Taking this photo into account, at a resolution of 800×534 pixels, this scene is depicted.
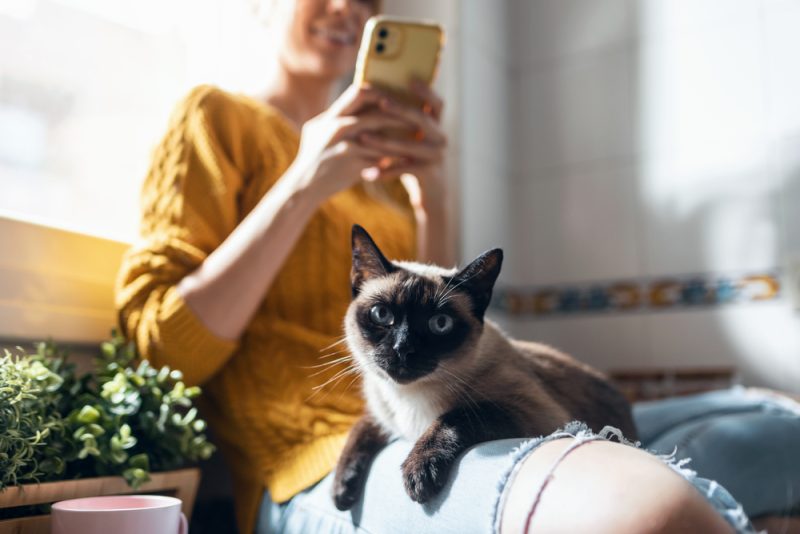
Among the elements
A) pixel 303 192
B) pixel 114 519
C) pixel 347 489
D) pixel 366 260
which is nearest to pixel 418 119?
pixel 303 192

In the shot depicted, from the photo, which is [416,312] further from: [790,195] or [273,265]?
[790,195]

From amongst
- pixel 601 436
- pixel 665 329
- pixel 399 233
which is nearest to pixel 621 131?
pixel 665 329

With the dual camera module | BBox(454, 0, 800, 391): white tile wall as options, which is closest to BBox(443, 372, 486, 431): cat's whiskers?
the dual camera module

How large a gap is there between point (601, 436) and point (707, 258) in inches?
54.5

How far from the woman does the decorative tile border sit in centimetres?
98

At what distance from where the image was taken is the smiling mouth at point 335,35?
1195 mm

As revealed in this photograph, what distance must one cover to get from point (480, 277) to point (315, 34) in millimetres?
705

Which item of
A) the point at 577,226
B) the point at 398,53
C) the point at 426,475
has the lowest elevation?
the point at 426,475

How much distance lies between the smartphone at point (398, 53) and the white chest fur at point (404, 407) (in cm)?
41

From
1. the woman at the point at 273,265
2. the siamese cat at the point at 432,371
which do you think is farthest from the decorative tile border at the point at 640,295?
the siamese cat at the point at 432,371

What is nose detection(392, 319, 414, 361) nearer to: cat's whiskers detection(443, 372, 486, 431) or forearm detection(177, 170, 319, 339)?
cat's whiskers detection(443, 372, 486, 431)

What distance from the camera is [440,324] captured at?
700 millimetres

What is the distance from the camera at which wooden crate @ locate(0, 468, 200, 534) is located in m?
0.73

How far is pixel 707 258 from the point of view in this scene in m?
1.84
